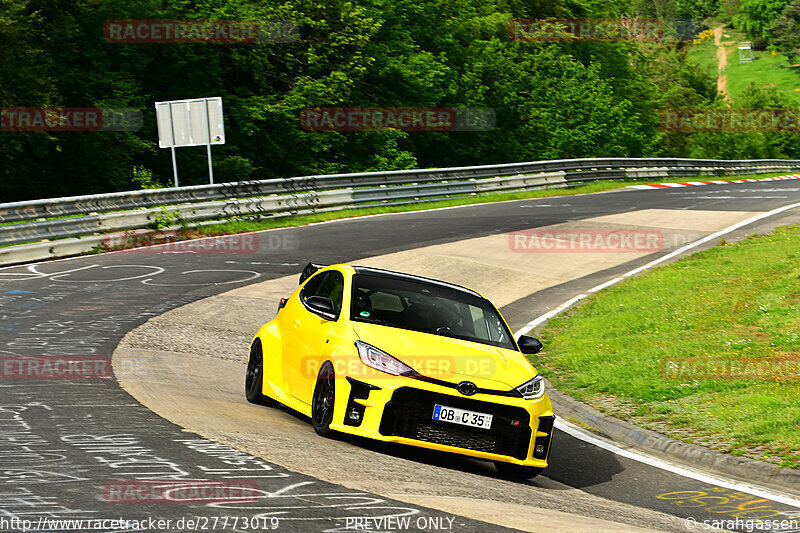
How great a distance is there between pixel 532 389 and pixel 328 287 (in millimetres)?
2454

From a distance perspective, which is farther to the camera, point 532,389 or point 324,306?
point 324,306

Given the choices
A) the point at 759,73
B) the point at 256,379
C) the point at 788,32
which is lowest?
the point at 256,379

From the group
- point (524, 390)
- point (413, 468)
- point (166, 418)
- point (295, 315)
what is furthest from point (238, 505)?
point (295, 315)

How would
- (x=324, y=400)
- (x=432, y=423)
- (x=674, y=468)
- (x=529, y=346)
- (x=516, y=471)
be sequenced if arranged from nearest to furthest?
(x=432, y=423) → (x=516, y=471) → (x=324, y=400) → (x=674, y=468) → (x=529, y=346)

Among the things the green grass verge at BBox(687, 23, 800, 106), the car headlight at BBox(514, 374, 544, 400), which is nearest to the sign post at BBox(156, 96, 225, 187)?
the car headlight at BBox(514, 374, 544, 400)

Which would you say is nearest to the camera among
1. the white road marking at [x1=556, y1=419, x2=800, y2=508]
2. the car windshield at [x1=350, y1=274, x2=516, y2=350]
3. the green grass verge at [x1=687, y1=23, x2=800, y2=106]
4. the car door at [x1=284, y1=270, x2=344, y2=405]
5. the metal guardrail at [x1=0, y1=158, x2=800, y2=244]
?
the white road marking at [x1=556, y1=419, x2=800, y2=508]

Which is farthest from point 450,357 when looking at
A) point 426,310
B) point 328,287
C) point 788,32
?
point 788,32

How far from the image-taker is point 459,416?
25.1ft

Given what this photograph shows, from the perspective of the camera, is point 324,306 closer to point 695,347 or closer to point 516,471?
point 516,471

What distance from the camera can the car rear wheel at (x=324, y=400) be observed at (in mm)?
7941

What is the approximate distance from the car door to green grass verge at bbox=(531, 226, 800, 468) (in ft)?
11.6

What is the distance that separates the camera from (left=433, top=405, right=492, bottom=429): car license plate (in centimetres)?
762

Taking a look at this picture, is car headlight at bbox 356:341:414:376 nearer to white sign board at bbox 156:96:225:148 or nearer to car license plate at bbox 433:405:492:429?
car license plate at bbox 433:405:492:429

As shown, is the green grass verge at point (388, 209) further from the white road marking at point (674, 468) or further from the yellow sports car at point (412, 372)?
the white road marking at point (674, 468)
